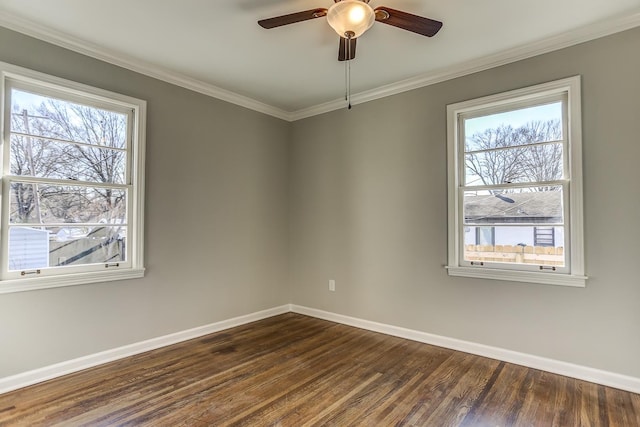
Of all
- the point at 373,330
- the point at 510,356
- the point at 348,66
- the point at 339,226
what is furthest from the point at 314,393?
the point at 348,66

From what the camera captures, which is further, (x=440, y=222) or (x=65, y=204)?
(x=440, y=222)

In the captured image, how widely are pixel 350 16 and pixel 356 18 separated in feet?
0.12

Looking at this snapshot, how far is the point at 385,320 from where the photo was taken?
364 cm

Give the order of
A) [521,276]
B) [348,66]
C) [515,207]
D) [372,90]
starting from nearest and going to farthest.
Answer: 1. [521,276]
2. [515,207]
3. [348,66]
4. [372,90]

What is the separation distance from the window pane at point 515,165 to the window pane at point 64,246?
10.5 feet

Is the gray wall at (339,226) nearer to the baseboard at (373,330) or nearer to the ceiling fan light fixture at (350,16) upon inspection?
the baseboard at (373,330)

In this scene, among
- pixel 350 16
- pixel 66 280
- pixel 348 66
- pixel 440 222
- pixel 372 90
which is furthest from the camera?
pixel 372 90

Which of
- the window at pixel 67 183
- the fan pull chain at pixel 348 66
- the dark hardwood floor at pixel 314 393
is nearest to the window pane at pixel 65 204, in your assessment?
the window at pixel 67 183

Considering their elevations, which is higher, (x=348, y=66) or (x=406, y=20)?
(x=348, y=66)

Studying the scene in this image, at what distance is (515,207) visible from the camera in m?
2.95

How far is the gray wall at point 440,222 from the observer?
8.12ft

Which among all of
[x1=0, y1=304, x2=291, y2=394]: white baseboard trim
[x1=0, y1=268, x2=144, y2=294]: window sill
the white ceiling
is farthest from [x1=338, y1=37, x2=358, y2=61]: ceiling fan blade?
[x1=0, y1=304, x2=291, y2=394]: white baseboard trim

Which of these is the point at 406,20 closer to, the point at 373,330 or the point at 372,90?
the point at 372,90

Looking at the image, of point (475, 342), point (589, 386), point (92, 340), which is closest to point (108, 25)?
point (92, 340)
